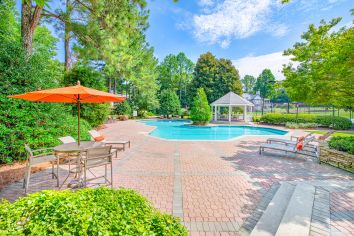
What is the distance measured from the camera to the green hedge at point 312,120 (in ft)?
59.8

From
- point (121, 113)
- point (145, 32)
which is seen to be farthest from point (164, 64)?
point (121, 113)

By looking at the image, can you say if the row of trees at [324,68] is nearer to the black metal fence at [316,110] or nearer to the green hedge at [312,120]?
the black metal fence at [316,110]

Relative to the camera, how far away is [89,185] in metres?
4.94

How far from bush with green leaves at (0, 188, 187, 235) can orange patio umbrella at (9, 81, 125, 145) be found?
3.21 m

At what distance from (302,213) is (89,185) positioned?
504cm

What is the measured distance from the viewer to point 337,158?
6664mm

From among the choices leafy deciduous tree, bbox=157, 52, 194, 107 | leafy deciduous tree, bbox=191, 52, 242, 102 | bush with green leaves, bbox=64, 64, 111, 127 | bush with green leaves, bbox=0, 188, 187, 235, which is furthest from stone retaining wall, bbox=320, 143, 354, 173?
leafy deciduous tree, bbox=157, 52, 194, 107

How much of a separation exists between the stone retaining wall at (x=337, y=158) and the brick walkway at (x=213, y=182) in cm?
41

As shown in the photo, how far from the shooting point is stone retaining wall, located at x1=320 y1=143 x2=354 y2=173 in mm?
6238

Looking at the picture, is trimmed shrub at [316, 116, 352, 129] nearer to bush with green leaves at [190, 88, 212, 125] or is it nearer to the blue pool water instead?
the blue pool water

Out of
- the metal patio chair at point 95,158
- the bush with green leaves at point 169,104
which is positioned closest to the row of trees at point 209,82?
the bush with green leaves at point 169,104

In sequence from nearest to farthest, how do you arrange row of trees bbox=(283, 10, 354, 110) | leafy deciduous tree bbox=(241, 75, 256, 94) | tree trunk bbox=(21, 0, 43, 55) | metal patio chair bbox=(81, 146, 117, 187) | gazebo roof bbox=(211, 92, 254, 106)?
metal patio chair bbox=(81, 146, 117, 187)
row of trees bbox=(283, 10, 354, 110)
tree trunk bbox=(21, 0, 43, 55)
gazebo roof bbox=(211, 92, 254, 106)
leafy deciduous tree bbox=(241, 75, 256, 94)

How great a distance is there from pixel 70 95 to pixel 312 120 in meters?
23.6

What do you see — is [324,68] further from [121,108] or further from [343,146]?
[121,108]
